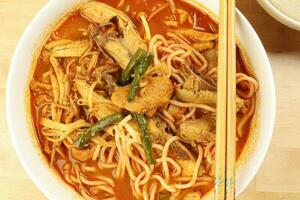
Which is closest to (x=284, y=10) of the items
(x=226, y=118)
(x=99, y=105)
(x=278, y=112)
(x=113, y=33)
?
(x=278, y=112)

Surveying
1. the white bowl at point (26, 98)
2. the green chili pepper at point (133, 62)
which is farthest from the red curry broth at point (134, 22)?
the green chili pepper at point (133, 62)

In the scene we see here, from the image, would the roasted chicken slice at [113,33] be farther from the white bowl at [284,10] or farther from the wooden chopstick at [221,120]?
the white bowl at [284,10]

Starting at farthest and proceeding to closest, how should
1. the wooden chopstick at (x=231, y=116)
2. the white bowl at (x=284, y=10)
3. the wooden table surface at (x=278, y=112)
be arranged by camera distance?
the wooden table surface at (x=278, y=112)
the white bowl at (x=284, y=10)
the wooden chopstick at (x=231, y=116)

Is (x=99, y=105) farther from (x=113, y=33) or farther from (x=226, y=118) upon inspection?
(x=226, y=118)

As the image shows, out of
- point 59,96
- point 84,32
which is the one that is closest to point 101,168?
point 59,96

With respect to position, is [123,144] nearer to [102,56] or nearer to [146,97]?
[146,97]

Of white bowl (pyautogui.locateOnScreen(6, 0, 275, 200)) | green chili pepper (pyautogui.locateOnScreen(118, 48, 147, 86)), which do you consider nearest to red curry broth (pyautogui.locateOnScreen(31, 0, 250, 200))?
white bowl (pyautogui.locateOnScreen(6, 0, 275, 200))

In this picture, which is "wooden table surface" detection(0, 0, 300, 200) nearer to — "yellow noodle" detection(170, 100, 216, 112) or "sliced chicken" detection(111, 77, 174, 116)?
"yellow noodle" detection(170, 100, 216, 112)

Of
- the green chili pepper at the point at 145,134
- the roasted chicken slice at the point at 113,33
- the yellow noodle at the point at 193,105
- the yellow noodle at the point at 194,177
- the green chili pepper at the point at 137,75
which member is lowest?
the yellow noodle at the point at 194,177
